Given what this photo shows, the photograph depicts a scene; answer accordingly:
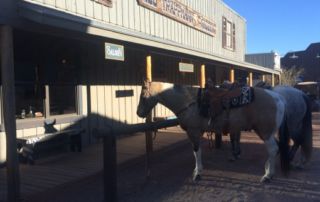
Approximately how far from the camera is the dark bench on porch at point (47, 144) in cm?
757

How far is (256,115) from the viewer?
6348 millimetres

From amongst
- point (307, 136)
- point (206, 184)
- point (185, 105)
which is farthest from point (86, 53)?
point (307, 136)

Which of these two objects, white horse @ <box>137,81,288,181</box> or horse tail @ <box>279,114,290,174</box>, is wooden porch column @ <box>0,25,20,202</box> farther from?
horse tail @ <box>279,114,290,174</box>

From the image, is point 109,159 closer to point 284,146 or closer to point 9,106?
point 9,106

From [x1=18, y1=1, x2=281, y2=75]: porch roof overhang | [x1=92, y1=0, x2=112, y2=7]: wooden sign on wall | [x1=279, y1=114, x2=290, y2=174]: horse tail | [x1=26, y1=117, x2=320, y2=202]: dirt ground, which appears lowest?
[x1=26, y1=117, x2=320, y2=202]: dirt ground

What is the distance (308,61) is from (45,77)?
2045 inches

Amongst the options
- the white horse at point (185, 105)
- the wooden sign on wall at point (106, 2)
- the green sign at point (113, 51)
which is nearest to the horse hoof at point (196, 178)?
the white horse at point (185, 105)

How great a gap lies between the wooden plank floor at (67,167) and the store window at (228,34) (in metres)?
9.51

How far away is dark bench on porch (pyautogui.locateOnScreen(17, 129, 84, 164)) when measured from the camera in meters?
7.57

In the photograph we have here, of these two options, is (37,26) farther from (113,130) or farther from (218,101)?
(218,101)

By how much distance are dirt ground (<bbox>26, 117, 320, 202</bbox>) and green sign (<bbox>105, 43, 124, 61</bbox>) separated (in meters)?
2.13

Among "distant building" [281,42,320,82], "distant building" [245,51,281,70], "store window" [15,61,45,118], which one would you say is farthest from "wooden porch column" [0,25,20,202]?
"distant building" [281,42,320,82]

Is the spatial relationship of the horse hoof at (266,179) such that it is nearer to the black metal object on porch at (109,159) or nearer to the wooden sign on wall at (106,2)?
the black metal object on porch at (109,159)

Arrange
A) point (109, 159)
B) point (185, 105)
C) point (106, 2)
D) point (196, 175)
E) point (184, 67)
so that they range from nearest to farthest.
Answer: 1. point (109, 159)
2. point (185, 105)
3. point (196, 175)
4. point (106, 2)
5. point (184, 67)
